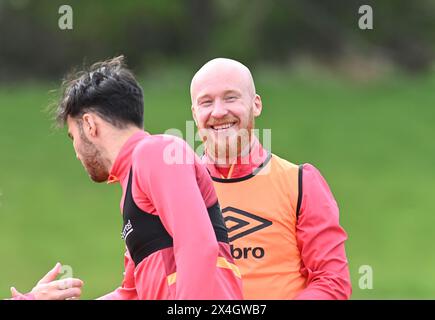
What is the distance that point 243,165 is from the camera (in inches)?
194

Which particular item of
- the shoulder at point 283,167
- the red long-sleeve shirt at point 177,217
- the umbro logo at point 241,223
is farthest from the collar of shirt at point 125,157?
the shoulder at point 283,167

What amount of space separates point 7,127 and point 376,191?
9.53 m

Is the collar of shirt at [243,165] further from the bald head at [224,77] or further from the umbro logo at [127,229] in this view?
the umbro logo at [127,229]

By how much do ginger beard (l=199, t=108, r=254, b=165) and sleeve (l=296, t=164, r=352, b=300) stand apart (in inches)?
12.7

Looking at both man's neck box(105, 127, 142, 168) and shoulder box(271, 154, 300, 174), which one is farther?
shoulder box(271, 154, 300, 174)

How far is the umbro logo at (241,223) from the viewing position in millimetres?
4801

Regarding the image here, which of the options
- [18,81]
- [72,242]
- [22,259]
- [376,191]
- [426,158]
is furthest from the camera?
[18,81]

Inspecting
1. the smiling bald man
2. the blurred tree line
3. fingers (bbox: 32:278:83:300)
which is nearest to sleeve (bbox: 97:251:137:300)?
→ fingers (bbox: 32:278:83:300)

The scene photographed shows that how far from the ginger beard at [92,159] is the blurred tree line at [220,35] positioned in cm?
2409

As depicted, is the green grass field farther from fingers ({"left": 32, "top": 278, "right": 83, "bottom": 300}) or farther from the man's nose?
fingers ({"left": 32, "top": 278, "right": 83, "bottom": 300})

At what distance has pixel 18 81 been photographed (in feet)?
96.5

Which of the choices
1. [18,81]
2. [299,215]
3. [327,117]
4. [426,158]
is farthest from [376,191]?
[299,215]

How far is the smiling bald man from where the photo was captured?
15.4 feet

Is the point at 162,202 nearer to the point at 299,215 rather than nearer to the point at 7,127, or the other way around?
the point at 299,215
